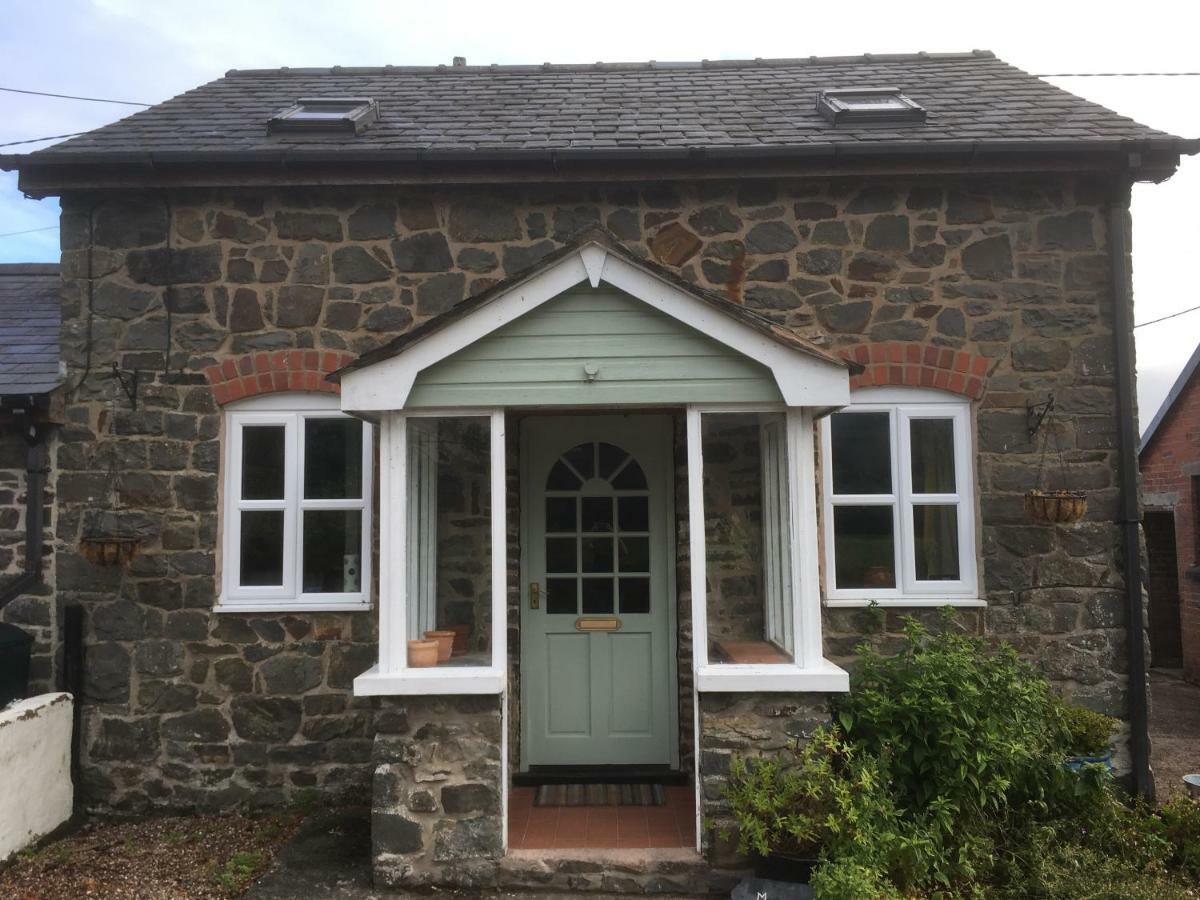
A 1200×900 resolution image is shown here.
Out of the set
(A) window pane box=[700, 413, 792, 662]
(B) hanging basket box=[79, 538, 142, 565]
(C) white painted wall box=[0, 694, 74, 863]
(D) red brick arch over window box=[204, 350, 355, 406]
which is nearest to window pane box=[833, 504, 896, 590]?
(A) window pane box=[700, 413, 792, 662]

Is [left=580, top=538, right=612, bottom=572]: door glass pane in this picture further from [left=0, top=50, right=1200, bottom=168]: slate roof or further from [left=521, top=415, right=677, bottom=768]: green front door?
[left=0, top=50, right=1200, bottom=168]: slate roof

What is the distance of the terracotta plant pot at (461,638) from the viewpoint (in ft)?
15.8

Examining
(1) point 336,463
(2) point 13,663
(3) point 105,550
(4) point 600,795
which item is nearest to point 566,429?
(1) point 336,463

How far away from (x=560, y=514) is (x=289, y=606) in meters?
2.01

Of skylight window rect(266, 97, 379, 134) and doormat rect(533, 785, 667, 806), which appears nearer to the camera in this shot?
doormat rect(533, 785, 667, 806)

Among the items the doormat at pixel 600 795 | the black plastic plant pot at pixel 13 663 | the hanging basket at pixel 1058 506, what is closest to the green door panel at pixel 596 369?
the hanging basket at pixel 1058 506

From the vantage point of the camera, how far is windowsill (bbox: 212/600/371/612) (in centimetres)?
573

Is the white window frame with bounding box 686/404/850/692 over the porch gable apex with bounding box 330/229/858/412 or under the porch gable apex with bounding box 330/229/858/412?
under

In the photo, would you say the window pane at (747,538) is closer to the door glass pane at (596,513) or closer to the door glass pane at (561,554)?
the door glass pane at (596,513)

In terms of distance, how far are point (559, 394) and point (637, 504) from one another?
68.3 inches

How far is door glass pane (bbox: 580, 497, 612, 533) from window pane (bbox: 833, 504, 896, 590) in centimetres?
163

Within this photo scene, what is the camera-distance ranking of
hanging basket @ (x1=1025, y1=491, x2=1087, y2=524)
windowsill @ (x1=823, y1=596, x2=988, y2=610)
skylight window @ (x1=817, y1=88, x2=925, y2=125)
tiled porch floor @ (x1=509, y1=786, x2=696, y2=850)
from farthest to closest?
1. skylight window @ (x1=817, y1=88, x2=925, y2=125)
2. windowsill @ (x1=823, y1=596, x2=988, y2=610)
3. hanging basket @ (x1=1025, y1=491, x2=1087, y2=524)
4. tiled porch floor @ (x1=509, y1=786, x2=696, y2=850)

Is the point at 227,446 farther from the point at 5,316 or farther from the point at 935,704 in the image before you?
the point at 935,704

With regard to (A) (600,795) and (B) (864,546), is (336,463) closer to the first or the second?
(A) (600,795)
